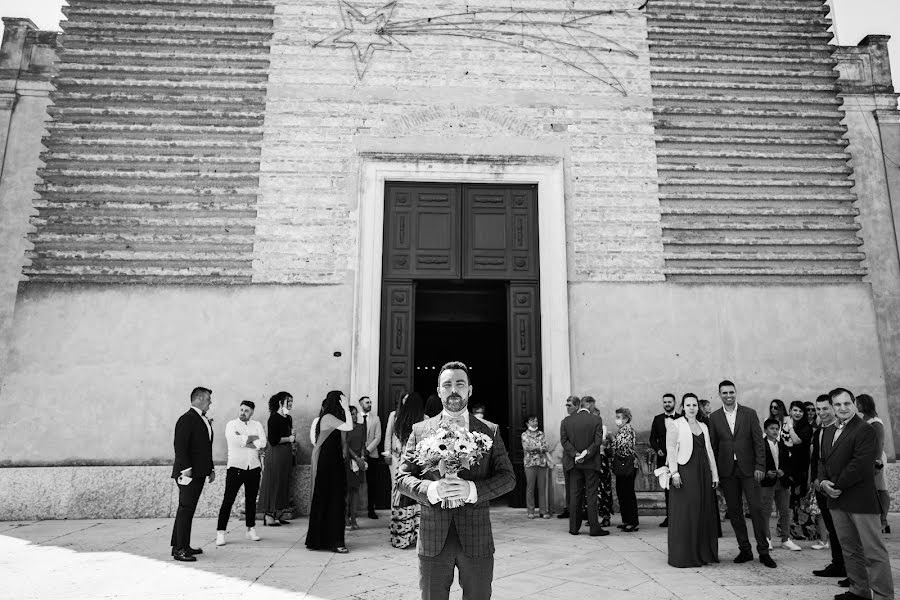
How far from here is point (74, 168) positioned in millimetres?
9711

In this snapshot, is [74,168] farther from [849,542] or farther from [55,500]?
[849,542]

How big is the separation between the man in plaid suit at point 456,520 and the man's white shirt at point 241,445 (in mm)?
4207

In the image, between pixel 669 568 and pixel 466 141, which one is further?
pixel 466 141

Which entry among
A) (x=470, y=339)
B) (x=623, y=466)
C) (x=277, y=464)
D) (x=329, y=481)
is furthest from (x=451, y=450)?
(x=470, y=339)

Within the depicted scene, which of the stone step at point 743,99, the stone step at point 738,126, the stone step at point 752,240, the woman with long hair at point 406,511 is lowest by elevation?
the woman with long hair at point 406,511

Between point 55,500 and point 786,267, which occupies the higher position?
point 786,267

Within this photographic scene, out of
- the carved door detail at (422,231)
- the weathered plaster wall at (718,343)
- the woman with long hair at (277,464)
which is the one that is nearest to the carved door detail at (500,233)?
the carved door detail at (422,231)

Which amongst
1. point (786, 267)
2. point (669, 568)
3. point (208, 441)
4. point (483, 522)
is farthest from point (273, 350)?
point (786, 267)

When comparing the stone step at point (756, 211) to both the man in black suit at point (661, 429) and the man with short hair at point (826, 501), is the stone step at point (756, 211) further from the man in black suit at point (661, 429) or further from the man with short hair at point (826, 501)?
the man with short hair at point (826, 501)

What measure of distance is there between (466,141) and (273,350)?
176 inches

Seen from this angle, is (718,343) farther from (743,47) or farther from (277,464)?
(277,464)

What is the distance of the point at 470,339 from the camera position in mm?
15727

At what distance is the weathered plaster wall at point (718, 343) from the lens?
9.55 metres

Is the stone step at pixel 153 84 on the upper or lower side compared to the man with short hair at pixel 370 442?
→ upper
